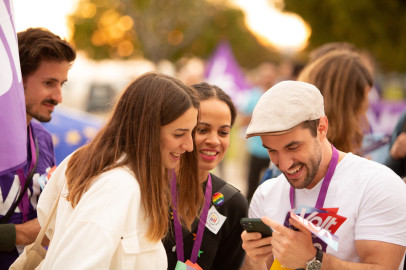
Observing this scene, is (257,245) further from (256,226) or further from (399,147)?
(399,147)

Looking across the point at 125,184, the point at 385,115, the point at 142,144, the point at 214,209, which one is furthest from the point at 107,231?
the point at 385,115

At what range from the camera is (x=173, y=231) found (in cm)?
318

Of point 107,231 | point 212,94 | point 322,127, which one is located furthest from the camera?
point 212,94

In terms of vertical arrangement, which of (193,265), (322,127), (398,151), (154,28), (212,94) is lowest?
(193,265)

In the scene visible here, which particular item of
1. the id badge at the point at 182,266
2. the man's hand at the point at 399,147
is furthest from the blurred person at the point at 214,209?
the man's hand at the point at 399,147

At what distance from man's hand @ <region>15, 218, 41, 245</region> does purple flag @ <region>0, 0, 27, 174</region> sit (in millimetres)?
549

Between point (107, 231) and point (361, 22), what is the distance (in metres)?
18.7

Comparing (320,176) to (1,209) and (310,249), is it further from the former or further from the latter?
(1,209)

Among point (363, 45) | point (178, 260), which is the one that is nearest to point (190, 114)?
point (178, 260)

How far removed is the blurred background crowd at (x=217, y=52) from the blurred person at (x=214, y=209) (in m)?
0.42

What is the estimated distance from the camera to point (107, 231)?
2174 mm

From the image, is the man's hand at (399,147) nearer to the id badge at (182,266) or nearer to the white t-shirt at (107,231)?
the id badge at (182,266)

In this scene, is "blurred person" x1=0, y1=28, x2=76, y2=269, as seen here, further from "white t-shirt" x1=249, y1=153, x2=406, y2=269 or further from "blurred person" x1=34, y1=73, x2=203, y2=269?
"white t-shirt" x1=249, y1=153, x2=406, y2=269

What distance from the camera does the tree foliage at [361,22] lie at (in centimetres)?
1817
